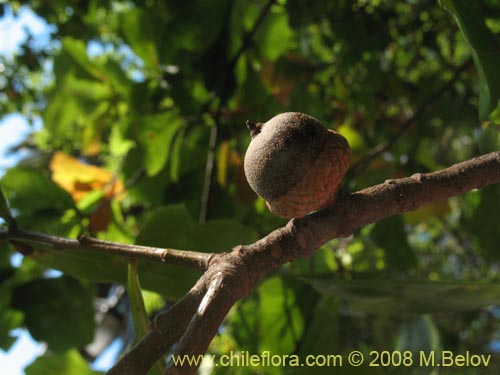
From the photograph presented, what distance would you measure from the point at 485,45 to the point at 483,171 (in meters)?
0.25

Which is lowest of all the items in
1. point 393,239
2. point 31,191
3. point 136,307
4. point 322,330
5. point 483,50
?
point 393,239

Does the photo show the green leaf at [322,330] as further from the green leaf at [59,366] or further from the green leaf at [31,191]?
the green leaf at [31,191]

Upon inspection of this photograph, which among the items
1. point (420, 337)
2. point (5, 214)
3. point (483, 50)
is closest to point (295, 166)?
point (483, 50)

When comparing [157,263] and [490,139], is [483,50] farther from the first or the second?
[157,263]

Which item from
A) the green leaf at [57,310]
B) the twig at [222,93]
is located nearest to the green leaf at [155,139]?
the twig at [222,93]

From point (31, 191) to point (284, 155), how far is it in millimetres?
861

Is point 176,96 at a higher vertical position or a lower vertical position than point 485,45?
lower

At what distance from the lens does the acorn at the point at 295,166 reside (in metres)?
0.59

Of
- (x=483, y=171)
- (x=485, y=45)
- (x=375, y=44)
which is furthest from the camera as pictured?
(x=375, y=44)

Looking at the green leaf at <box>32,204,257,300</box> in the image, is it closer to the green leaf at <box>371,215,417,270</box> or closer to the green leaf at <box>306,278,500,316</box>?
the green leaf at <box>306,278,500,316</box>

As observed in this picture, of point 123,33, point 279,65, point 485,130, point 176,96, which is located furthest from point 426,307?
point 123,33

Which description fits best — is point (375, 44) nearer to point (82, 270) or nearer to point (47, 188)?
point (47, 188)

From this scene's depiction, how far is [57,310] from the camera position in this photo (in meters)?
1.33

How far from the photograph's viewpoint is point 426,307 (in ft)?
2.81
